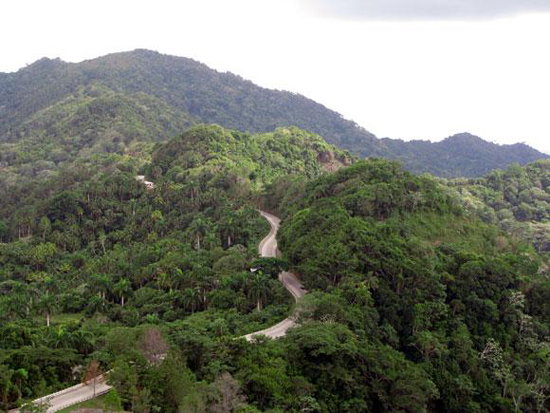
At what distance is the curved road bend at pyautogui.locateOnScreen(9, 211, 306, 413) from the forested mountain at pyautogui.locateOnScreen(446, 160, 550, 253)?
1927 inches

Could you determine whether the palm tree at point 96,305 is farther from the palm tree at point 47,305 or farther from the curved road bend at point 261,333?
the curved road bend at point 261,333

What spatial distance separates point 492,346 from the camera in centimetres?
4197

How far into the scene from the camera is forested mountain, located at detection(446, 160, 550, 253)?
92938 mm

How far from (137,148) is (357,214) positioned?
269 feet

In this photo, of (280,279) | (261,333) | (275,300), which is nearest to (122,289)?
(280,279)

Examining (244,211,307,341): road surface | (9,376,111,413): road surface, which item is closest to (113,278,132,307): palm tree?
(244,211,307,341): road surface

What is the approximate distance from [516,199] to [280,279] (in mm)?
84132

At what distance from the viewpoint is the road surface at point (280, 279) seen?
3719 cm

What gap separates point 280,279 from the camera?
4781 centimetres

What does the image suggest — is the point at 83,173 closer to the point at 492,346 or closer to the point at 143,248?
the point at 143,248

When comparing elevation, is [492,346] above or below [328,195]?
below

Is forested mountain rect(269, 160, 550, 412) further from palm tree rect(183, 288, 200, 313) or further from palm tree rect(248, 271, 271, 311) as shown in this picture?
palm tree rect(183, 288, 200, 313)

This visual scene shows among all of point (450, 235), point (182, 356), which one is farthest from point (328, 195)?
point (182, 356)

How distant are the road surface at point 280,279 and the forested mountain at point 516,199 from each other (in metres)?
44.0
